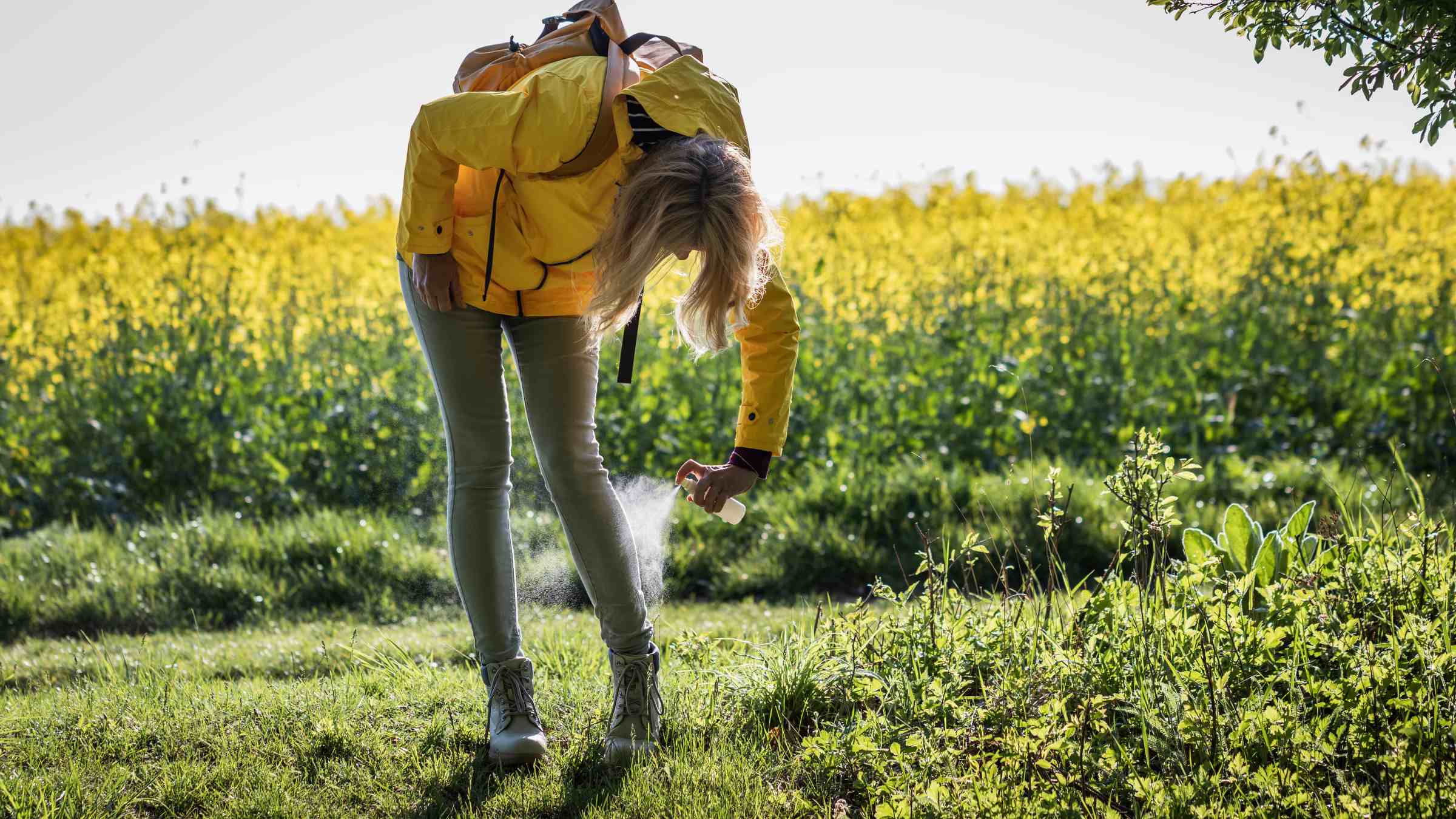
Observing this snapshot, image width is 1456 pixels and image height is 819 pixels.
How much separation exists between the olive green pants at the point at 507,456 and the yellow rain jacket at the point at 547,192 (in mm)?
83

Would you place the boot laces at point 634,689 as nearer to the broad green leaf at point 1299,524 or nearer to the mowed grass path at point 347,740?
the mowed grass path at point 347,740

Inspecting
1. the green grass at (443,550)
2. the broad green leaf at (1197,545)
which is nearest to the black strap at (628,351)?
the broad green leaf at (1197,545)

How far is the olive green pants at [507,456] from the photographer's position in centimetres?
249

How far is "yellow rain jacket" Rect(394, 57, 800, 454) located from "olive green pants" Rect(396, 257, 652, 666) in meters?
0.08

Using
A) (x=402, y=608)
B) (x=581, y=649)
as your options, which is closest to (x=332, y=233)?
(x=402, y=608)

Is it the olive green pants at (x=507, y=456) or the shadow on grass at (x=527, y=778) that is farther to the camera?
the olive green pants at (x=507, y=456)

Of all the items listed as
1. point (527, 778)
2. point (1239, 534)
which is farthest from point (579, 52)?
point (1239, 534)

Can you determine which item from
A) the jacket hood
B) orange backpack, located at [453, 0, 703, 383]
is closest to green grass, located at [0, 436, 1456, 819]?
orange backpack, located at [453, 0, 703, 383]

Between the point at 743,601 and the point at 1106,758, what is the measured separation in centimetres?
219

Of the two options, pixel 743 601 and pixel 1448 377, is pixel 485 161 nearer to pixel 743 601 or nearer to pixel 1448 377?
pixel 743 601

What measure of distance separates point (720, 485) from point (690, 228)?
1.78 ft

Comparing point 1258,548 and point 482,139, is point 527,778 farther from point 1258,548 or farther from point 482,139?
point 1258,548

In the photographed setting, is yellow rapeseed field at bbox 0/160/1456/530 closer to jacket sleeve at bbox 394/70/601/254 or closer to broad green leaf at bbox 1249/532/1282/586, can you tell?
broad green leaf at bbox 1249/532/1282/586

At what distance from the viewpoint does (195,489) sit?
519cm
